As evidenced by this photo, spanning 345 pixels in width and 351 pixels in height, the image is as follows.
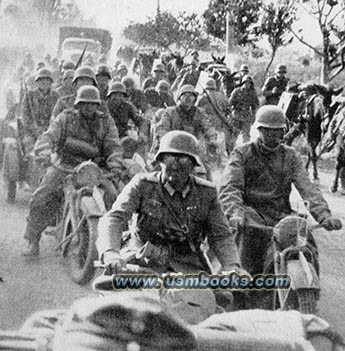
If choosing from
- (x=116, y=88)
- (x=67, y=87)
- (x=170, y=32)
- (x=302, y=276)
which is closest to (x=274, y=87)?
(x=67, y=87)

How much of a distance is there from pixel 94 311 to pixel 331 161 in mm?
16829

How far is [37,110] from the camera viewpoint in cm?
1121

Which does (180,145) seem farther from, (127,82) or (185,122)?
(127,82)

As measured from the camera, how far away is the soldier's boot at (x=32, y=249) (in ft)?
27.1

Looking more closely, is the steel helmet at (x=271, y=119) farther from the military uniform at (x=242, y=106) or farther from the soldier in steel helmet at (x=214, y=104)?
the military uniform at (x=242, y=106)

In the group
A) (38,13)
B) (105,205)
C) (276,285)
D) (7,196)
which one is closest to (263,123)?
(276,285)

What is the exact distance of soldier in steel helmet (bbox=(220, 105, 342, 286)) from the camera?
20.6 feet

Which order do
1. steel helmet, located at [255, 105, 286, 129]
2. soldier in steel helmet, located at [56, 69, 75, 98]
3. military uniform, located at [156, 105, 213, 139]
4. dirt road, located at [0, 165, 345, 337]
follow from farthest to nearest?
soldier in steel helmet, located at [56, 69, 75, 98]
military uniform, located at [156, 105, 213, 139]
dirt road, located at [0, 165, 345, 337]
steel helmet, located at [255, 105, 286, 129]

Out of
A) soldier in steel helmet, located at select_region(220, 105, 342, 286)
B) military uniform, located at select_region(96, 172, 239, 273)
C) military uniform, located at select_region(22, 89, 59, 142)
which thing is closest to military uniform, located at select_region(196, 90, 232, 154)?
military uniform, located at select_region(22, 89, 59, 142)

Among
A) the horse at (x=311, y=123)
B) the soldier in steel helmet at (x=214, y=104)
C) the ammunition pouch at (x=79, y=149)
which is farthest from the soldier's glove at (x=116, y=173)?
the horse at (x=311, y=123)

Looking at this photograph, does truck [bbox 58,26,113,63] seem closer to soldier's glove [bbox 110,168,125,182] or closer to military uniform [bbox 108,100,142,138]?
military uniform [bbox 108,100,142,138]

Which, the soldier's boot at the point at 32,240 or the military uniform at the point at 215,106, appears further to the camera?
the military uniform at the point at 215,106

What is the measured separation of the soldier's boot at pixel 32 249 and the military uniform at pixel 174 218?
3353 millimetres

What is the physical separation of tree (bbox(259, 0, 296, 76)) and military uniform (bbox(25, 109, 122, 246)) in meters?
22.0
